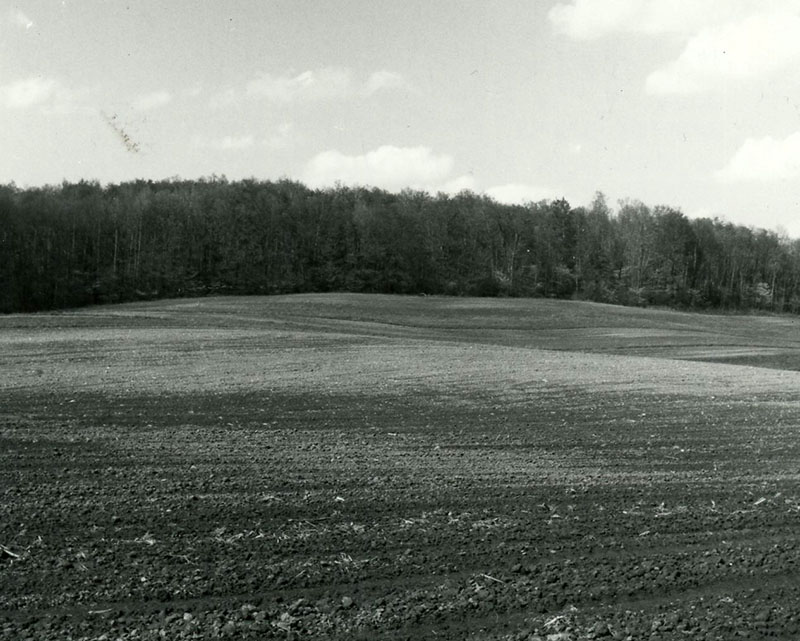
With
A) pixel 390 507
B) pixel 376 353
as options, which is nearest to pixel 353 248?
pixel 376 353

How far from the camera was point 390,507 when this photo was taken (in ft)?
27.8

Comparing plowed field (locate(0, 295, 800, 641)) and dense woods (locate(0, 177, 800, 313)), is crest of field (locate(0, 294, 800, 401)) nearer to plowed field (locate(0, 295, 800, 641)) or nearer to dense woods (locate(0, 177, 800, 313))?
plowed field (locate(0, 295, 800, 641))

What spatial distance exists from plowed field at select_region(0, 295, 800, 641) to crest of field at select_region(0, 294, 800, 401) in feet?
1.16

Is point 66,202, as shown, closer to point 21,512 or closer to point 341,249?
point 341,249

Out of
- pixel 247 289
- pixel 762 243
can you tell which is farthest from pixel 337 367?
pixel 762 243

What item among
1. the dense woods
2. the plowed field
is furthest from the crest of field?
the dense woods

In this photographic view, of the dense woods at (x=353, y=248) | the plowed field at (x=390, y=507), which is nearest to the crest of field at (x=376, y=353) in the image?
the plowed field at (x=390, y=507)

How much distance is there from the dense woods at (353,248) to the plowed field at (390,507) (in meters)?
57.1

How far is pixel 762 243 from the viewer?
102812 mm

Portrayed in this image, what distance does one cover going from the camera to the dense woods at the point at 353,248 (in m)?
74.7

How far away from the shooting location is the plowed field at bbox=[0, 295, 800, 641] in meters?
5.73

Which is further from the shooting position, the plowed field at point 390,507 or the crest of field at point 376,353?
the crest of field at point 376,353

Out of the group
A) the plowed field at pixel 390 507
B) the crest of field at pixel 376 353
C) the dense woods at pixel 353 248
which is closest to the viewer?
the plowed field at pixel 390 507

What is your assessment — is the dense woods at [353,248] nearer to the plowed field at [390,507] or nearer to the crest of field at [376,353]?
the crest of field at [376,353]
